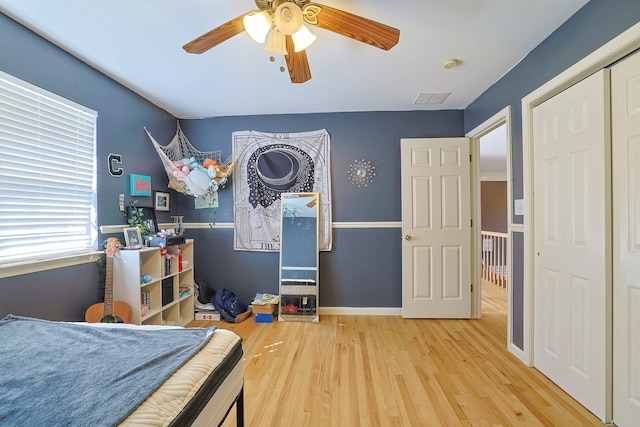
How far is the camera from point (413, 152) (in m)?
3.10

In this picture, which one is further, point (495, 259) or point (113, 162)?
point (495, 259)

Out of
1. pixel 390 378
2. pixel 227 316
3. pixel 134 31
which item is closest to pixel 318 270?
pixel 227 316

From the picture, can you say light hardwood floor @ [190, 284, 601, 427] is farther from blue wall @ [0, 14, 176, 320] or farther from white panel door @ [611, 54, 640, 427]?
blue wall @ [0, 14, 176, 320]

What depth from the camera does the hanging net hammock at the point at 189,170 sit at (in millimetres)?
2951

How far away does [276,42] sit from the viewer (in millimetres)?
1533

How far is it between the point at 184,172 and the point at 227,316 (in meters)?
1.65

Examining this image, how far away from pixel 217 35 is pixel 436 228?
2701mm

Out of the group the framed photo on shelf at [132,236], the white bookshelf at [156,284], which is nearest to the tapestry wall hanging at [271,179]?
the white bookshelf at [156,284]

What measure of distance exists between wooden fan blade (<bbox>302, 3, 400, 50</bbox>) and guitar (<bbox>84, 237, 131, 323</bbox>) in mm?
2221

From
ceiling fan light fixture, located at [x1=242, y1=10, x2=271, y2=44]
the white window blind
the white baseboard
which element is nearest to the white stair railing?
the white baseboard

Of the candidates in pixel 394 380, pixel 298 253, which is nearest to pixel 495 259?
pixel 298 253

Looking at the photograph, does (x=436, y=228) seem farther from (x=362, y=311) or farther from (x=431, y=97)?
(x=431, y=97)

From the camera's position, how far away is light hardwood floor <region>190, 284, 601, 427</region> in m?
1.61

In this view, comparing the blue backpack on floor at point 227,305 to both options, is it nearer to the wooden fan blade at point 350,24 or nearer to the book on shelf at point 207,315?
the book on shelf at point 207,315
